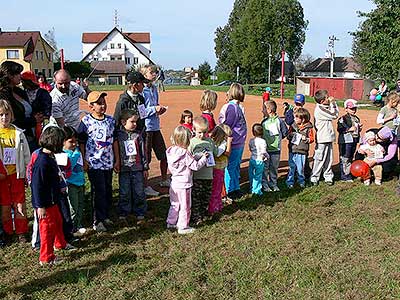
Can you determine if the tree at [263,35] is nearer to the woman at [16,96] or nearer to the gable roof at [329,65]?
the gable roof at [329,65]

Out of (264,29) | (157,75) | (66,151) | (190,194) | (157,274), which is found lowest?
(157,274)

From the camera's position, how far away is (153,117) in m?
6.98

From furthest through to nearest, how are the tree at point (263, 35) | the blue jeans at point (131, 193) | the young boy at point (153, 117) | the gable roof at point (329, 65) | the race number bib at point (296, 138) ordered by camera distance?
the gable roof at point (329, 65), the tree at point (263, 35), the race number bib at point (296, 138), the young boy at point (153, 117), the blue jeans at point (131, 193)

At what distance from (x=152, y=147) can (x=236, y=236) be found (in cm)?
245

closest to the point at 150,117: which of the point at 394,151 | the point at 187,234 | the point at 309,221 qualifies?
the point at 187,234

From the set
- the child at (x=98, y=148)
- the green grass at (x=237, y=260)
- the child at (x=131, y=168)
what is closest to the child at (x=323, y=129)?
the green grass at (x=237, y=260)

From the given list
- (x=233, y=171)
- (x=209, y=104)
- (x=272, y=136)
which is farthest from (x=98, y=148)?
(x=272, y=136)

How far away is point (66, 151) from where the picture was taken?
5.34 metres

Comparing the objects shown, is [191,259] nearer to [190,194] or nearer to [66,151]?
[190,194]

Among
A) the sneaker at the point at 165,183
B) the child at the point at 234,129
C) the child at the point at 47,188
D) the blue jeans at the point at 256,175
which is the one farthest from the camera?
the sneaker at the point at 165,183

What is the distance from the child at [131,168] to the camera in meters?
5.80

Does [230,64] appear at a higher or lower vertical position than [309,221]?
higher

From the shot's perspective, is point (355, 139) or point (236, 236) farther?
point (355, 139)

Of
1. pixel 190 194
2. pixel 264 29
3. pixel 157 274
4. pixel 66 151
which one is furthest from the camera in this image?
pixel 264 29
